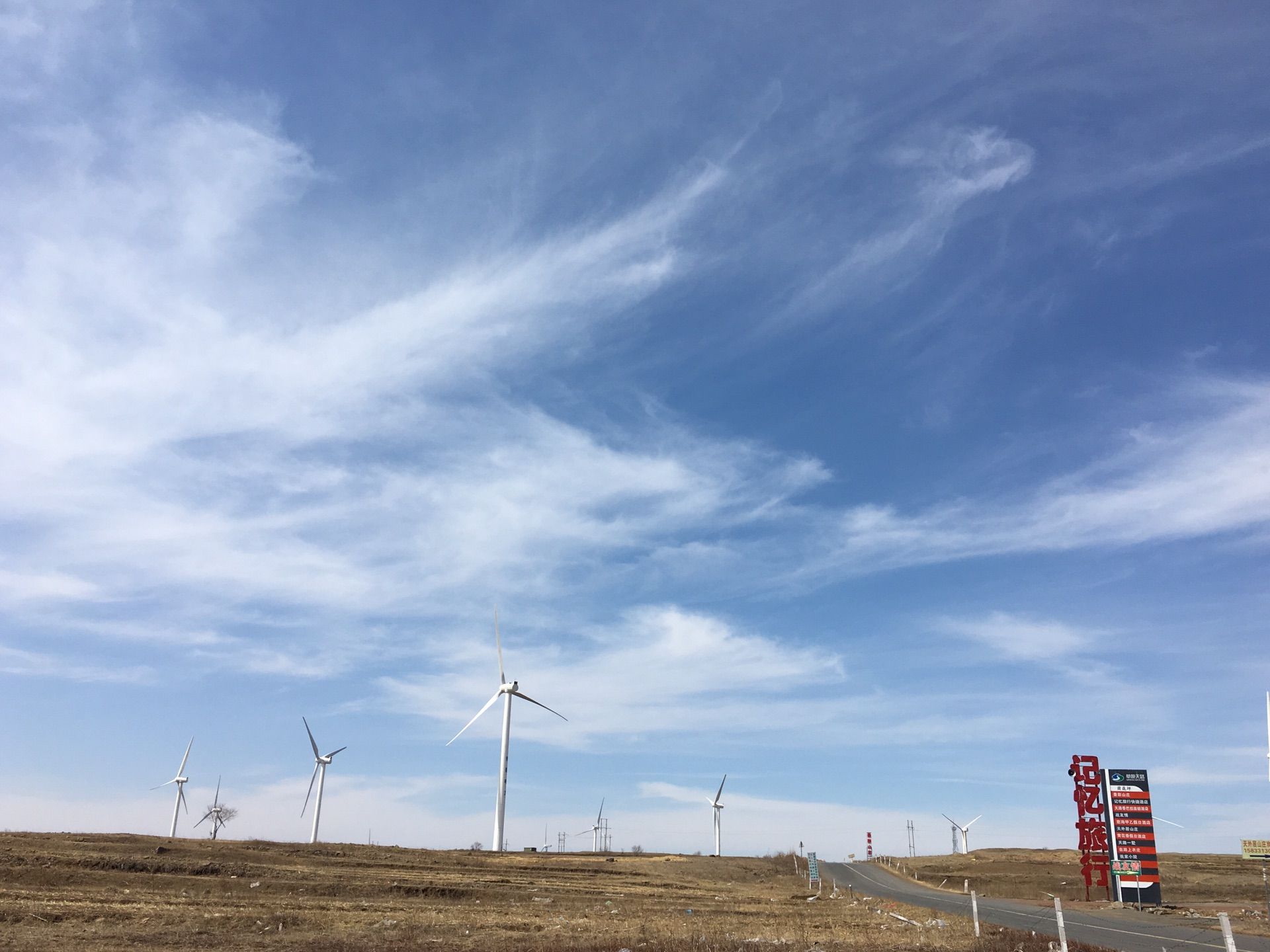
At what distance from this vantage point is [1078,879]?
295ft

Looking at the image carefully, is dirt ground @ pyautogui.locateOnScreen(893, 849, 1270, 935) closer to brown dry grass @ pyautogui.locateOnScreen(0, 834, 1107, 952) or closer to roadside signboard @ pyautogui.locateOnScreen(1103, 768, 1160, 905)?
roadside signboard @ pyautogui.locateOnScreen(1103, 768, 1160, 905)

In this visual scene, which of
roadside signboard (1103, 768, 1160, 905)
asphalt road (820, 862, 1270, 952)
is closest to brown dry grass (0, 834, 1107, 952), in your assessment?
asphalt road (820, 862, 1270, 952)

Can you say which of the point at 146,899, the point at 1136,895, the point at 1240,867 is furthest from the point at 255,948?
the point at 1240,867

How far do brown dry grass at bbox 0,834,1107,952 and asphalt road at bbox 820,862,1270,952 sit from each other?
162 inches

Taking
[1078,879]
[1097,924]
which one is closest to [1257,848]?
[1097,924]

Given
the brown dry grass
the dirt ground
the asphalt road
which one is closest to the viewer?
the brown dry grass

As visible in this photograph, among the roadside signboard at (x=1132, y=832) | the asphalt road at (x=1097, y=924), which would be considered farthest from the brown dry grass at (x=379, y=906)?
the roadside signboard at (x=1132, y=832)

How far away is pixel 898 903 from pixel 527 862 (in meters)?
40.5

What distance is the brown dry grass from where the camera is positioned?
3603cm

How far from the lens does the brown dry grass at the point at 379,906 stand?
36.0 meters

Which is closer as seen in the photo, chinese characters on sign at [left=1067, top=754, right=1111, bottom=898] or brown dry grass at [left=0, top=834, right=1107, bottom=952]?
brown dry grass at [left=0, top=834, right=1107, bottom=952]

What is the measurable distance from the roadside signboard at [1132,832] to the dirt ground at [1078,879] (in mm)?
2117

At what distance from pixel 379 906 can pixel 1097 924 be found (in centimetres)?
3979

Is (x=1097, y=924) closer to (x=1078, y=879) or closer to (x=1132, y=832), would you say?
(x=1132, y=832)
